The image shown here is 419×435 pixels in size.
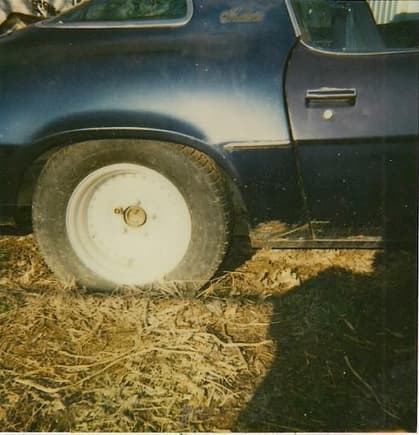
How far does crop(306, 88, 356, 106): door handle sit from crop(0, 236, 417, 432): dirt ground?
3.23 feet

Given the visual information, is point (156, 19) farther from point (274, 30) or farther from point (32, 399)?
point (32, 399)

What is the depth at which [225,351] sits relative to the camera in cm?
201

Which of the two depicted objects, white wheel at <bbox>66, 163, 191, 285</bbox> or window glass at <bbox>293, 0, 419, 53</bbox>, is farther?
white wheel at <bbox>66, 163, 191, 285</bbox>

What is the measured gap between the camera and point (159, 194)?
225cm

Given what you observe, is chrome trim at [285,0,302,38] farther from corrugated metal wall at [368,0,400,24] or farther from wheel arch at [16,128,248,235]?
corrugated metal wall at [368,0,400,24]

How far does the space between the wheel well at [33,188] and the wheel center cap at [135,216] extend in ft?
1.49

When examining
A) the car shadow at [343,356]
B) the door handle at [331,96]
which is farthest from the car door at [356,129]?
the car shadow at [343,356]

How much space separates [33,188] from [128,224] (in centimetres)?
50

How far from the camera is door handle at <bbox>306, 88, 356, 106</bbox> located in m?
1.87

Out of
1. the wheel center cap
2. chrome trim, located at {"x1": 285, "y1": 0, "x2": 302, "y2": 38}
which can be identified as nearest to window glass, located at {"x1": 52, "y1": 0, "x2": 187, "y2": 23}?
chrome trim, located at {"x1": 285, "y1": 0, "x2": 302, "y2": 38}

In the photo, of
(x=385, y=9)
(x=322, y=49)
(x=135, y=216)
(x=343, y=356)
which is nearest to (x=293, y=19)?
(x=322, y=49)

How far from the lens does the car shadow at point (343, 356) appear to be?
1704mm

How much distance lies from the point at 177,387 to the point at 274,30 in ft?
4.97

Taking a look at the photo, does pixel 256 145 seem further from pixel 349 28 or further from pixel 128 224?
pixel 349 28
